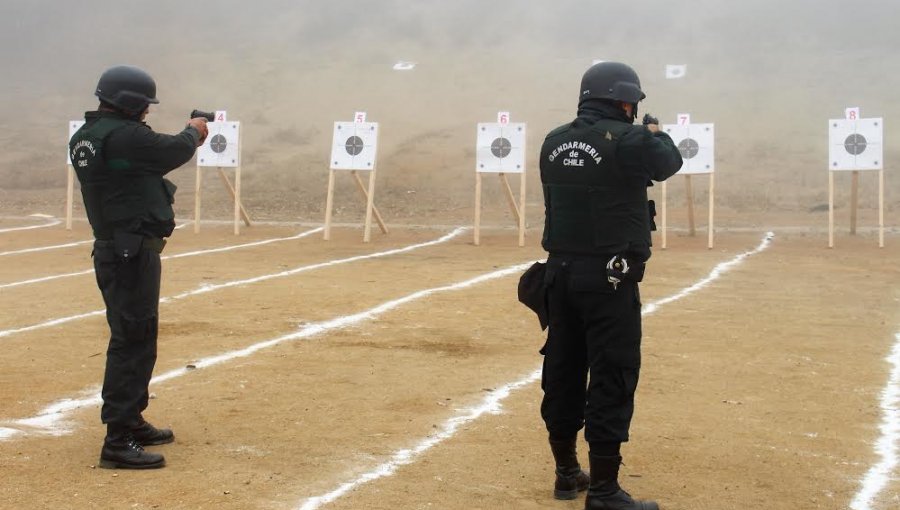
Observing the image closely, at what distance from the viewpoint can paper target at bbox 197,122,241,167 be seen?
17000mm

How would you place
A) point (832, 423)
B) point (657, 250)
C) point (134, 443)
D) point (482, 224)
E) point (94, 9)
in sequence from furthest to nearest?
1. point (94, 9)
2. point (482, 224)
3. point (657, 250)
4. point (832, 423)
5. point (134, 443)

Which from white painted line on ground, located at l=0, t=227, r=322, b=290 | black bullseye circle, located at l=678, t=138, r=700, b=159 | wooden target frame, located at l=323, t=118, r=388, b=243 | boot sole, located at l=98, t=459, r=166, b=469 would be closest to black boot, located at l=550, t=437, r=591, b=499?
boot sole, located at l=98, t=459, r=166, b=469

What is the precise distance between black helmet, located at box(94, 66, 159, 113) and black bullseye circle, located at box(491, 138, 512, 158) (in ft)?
35.3

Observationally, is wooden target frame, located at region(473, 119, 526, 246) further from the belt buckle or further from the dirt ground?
the belt buckle

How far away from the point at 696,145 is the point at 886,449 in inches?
416

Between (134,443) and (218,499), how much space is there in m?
0.74

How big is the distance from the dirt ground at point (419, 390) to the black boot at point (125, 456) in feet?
0.17

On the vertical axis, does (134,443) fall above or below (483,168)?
below

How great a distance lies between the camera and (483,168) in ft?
51.9

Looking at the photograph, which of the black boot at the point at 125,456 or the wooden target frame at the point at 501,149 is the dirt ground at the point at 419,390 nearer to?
the black boot at the point at 125,456

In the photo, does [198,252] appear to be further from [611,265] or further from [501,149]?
[611,265]

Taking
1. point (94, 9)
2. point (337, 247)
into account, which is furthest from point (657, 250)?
point (94, 9)

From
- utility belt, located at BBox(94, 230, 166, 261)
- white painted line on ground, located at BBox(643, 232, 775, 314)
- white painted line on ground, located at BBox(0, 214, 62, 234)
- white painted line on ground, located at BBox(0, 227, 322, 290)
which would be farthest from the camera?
white painted line on ground, located at BBox(0, 214, 62, 234)

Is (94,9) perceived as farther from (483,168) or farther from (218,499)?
(218,499)
